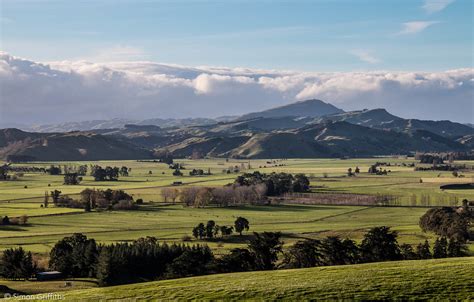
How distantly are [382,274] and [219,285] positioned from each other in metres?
14.4

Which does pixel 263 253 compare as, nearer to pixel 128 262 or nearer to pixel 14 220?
pixel 128 262

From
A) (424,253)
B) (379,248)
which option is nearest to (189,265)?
(379,248)

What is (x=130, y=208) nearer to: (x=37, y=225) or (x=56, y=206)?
(x=56, y=206)

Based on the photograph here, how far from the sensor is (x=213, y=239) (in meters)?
119

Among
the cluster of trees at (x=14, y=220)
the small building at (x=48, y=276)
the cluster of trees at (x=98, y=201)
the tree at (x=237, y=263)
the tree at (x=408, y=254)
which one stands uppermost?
the cluster of trees at (x=98, y=201)

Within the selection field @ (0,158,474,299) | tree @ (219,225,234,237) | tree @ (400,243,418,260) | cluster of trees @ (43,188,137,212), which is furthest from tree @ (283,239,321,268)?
cluster of trees @ (43,188,137,212)

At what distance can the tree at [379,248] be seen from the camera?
8462cm

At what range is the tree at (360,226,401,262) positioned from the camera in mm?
84625

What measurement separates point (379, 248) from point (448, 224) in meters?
37.1

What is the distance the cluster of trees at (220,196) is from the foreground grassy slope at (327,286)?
11603 centimetres

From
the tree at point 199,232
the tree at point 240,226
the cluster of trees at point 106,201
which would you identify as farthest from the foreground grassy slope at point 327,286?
→ the cluster of trees at point 106,201

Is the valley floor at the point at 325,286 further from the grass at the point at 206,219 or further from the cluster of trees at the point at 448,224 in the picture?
the cluster of trees at the point at 448,224

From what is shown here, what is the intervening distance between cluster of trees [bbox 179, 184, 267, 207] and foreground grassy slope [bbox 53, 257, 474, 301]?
381 feet

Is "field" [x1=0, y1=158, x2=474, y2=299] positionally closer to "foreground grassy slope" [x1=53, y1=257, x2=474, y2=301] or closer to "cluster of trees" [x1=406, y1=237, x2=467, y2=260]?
"foreground grassy slope" [x1=53, y1=257, x2=474, y2=301]
